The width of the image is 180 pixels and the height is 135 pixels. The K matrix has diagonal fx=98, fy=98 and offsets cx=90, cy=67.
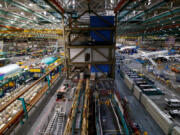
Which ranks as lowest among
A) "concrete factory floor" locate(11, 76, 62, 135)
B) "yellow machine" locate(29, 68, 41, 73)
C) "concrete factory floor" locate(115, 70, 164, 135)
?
"concrete factory floor" locate(115, 70, 164, 135)

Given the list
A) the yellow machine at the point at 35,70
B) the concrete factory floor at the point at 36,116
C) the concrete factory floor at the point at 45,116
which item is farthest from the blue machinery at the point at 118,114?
the yellow machine at the point at 35,70

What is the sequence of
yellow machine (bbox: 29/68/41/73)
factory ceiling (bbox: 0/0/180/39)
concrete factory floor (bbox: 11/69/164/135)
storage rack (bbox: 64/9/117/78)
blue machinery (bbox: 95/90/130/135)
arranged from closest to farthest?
blue machinery (bbox: 95/90/130/135) → concrete factory floor (bbox: 11/69/164/135) → storage rack (bbox: 64/9/117/78) → factory ceiling (bbox: 0/0/180/39) → yellow machine (bbox: 29/68/41/73)

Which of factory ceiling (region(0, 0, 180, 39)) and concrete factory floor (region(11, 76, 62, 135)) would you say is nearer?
concrete factory floor (region(11, 76, 62, 135))

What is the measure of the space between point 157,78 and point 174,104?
7014mm

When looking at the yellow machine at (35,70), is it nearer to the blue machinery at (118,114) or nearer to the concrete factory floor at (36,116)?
the concrete factory floor at (36,116)

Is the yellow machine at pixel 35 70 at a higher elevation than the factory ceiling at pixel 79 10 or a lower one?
lower

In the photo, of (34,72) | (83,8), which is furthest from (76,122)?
(34,72)

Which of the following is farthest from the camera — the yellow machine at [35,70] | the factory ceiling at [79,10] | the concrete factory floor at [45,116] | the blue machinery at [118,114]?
the yellow machine at [35,70]

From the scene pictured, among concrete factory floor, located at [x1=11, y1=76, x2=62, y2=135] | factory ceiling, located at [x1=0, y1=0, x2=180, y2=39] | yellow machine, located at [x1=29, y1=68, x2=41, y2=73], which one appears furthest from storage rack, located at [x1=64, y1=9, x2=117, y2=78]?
yellow machine, located at [x1=29, y1=68, x2=41, y2=73]

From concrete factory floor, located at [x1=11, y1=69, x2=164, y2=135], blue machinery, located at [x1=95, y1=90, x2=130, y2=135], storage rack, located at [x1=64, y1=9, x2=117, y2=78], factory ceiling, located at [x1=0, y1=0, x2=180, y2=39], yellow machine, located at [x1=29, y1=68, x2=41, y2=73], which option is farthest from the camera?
yellow machine, located at [x1=29, y1=68, x2=41, y2=73]

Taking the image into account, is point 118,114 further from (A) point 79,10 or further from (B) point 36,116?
(A) point 79,10

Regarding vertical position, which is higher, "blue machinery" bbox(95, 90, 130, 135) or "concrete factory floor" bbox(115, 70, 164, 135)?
"blue machinery" bbox(95, 90, 130, 135)

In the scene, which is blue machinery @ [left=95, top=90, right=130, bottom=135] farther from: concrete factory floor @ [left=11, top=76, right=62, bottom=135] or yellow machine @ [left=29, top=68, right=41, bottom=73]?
yellow machine @ [left=29, top=68, right=41, bottom=73]

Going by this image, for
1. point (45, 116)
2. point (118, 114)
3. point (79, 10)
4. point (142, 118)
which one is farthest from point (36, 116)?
point (79, 10)
